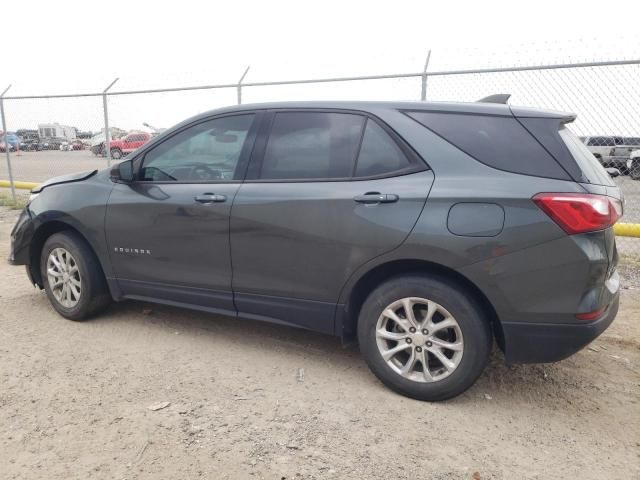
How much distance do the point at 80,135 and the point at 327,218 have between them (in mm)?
9923

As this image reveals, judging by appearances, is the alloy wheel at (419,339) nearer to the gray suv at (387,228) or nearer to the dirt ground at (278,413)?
the gray suv at (387,228)

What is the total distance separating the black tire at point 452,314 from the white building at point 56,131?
9.89 meters

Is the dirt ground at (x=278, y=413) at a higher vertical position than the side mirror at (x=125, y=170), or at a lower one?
lower

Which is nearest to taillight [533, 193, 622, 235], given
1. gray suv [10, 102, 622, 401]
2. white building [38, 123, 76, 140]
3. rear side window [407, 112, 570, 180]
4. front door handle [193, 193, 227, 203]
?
gray suv [10, 102, 622, 401]

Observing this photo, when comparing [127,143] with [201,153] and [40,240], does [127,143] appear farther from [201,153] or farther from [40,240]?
[201,153]

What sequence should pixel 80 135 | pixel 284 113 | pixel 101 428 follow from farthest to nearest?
pixel 80 135 → pixel 284 113 → pixel 101 428

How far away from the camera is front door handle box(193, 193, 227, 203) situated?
3.40 metres

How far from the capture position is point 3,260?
6191mm

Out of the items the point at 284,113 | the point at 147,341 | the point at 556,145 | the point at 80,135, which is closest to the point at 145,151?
the point at 284,113

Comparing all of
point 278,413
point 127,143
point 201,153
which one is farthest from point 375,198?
point 127,143

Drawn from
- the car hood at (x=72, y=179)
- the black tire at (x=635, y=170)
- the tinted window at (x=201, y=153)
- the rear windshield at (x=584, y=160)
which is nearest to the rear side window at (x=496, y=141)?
the rear windshield at (x=584, y=160)

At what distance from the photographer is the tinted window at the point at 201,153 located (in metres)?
3.52

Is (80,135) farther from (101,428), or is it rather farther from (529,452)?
(529,452)

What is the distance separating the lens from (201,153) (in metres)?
3.67
